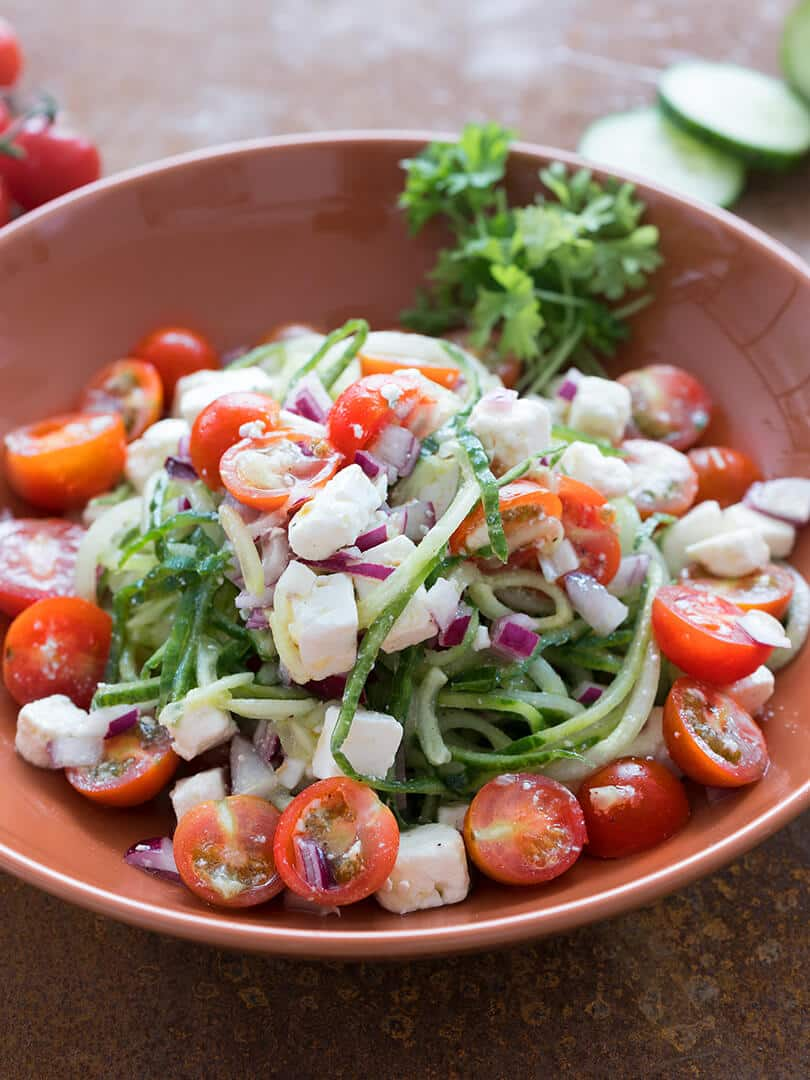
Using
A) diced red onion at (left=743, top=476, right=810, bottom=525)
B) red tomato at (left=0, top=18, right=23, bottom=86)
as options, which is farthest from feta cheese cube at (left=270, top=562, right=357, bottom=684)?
red tomato at (left=0, top=18, right=23, bottom=86)

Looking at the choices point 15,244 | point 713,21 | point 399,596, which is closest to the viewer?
point 399,596


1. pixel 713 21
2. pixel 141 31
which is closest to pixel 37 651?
pixel 141 31

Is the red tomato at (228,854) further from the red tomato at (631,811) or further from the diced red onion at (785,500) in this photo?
the diced red onion at (785,500)

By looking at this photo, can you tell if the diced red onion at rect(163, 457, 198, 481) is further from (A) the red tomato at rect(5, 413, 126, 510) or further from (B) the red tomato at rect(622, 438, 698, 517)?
(B) the red tomato at rect(622, 438, 698, 517)

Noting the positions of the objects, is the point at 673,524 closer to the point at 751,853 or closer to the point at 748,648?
the point at 748,648

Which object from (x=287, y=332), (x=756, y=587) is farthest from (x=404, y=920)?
(x=287, y=332)

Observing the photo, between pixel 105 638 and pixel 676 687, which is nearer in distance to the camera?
pixel 676 687
